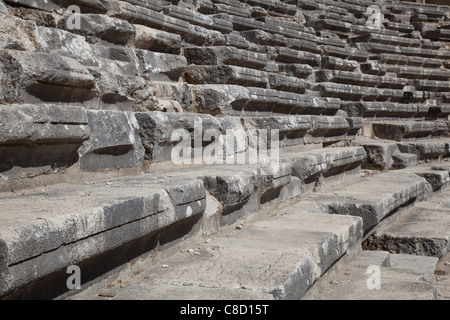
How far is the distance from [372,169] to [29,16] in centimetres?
522

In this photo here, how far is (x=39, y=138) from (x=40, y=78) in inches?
16.1

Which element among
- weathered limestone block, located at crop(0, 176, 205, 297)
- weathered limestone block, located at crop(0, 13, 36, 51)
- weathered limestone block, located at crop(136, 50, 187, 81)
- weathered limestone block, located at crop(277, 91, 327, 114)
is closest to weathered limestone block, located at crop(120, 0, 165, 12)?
weathered limestone block, located at crop(136, 50, 187, 81)

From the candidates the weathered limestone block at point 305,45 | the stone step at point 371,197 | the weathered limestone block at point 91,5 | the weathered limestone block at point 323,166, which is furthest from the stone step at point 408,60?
the weathered limestone block at point 91,5

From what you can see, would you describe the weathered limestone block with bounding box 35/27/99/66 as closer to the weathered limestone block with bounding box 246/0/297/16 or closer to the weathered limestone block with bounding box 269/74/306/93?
the weathered limestone block with bounding box 269/74/306/93

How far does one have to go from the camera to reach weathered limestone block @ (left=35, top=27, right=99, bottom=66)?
11.3 feet

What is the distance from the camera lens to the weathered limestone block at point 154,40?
526cm

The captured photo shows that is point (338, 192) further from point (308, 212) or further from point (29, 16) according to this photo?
point (29, 16)

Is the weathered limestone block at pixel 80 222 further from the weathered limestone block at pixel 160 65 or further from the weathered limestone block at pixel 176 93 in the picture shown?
Answer: the weathered limestone block at pixel 160 65

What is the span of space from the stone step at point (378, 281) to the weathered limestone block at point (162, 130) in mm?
1436

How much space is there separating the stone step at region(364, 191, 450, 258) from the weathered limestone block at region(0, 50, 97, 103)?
267cm

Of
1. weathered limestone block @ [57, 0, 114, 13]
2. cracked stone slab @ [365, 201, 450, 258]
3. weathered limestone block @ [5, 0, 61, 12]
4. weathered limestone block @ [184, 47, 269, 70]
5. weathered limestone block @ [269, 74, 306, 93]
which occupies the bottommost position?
cracked stone slab @ [365, 201, 450, 258]

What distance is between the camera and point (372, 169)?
7730mm

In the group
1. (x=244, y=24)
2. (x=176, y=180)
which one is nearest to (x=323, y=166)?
(x=176, y=180)

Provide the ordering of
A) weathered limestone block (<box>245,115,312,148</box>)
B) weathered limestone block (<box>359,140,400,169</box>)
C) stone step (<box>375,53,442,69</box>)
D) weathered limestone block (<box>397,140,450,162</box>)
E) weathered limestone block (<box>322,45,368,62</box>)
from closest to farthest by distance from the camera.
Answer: weathered limestone block (<box>245,115,312,148</box>) < weathered limestone block (<box>359,140,400,169</box>) < weathered limestone block (<box>397,140,450,162</box>) < weathered limestone block (<box>322,45,368,62</box>) < stone step (<box>375,53,442,69</box>)
